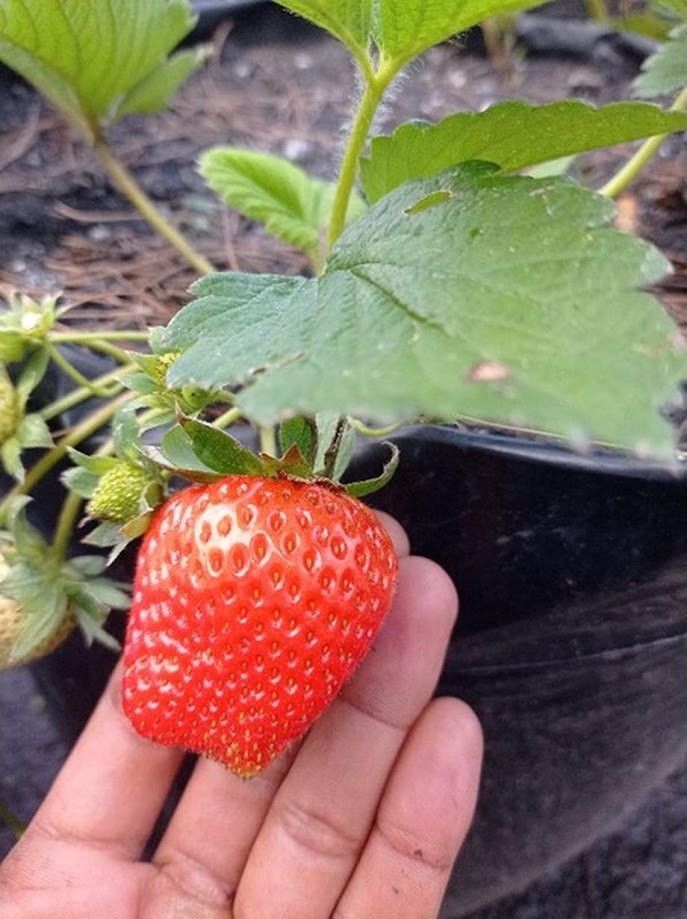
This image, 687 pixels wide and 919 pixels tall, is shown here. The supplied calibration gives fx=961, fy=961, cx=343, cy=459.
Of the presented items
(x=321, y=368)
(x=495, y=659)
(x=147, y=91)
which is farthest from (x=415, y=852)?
(x=147, y=91)

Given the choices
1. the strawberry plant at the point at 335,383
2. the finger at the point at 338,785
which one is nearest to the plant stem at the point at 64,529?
the strawberry plant at the point at 335,383

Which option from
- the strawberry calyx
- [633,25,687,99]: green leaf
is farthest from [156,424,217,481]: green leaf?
[633,25,687,99]: green leaf

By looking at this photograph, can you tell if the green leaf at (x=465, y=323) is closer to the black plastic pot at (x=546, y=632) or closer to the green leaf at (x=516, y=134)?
the green leaf at (x=516, y=134)

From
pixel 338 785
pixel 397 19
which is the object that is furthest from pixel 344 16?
pixel 338 785

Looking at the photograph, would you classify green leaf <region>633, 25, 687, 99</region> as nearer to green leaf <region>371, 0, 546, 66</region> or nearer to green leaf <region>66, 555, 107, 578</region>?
green leaf <region>371, 0, 546, 66</region>

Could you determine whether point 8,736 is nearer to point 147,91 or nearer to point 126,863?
point 126,863
